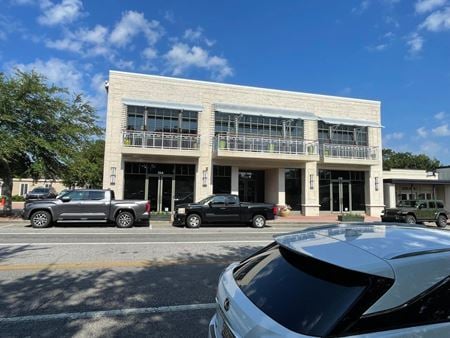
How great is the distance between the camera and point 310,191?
2727 centimetres

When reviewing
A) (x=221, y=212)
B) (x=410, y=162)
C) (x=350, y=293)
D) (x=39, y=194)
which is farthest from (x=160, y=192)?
(x=410, y=162)

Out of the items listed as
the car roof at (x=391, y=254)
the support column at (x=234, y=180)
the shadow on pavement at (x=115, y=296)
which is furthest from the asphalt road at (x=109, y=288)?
the support column at (x=234, y=180)

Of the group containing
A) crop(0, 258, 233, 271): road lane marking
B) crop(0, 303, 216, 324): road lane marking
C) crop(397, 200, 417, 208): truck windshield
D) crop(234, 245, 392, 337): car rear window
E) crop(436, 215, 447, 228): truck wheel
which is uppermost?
crop(397, 200, 417, 208): truck windshield

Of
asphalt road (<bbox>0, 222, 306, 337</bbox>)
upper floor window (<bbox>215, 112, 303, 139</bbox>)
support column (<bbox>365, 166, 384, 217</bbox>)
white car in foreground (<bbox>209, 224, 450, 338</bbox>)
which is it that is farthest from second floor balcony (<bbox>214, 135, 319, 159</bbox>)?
white car in foreground (<bbox>209, 224, 450, 338</bbox>)

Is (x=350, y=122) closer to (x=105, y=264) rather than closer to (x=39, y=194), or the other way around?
(x=105, y=264)

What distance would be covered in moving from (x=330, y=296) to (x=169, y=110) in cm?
2353

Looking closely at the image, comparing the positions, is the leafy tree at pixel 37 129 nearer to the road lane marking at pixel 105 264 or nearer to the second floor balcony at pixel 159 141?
the second floor balcony at pixel 159 141

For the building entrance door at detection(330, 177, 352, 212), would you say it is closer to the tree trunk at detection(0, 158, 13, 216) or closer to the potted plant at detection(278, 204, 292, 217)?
the potted plant at detection(278, 204, 292, 217)

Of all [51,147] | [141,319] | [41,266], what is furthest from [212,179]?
[141,319]

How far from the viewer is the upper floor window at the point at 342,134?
28.5 meters

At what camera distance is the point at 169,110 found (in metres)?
24.7

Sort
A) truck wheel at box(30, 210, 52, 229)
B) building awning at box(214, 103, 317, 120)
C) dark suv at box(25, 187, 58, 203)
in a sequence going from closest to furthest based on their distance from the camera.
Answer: truck wheel at box(30, 210, 52, 229) < building awning at box(214, 103, 317, 120) < dark suv at box(25, 187, 58, 203)

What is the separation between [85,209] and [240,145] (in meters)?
11.4

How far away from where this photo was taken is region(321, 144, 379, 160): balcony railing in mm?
27547
